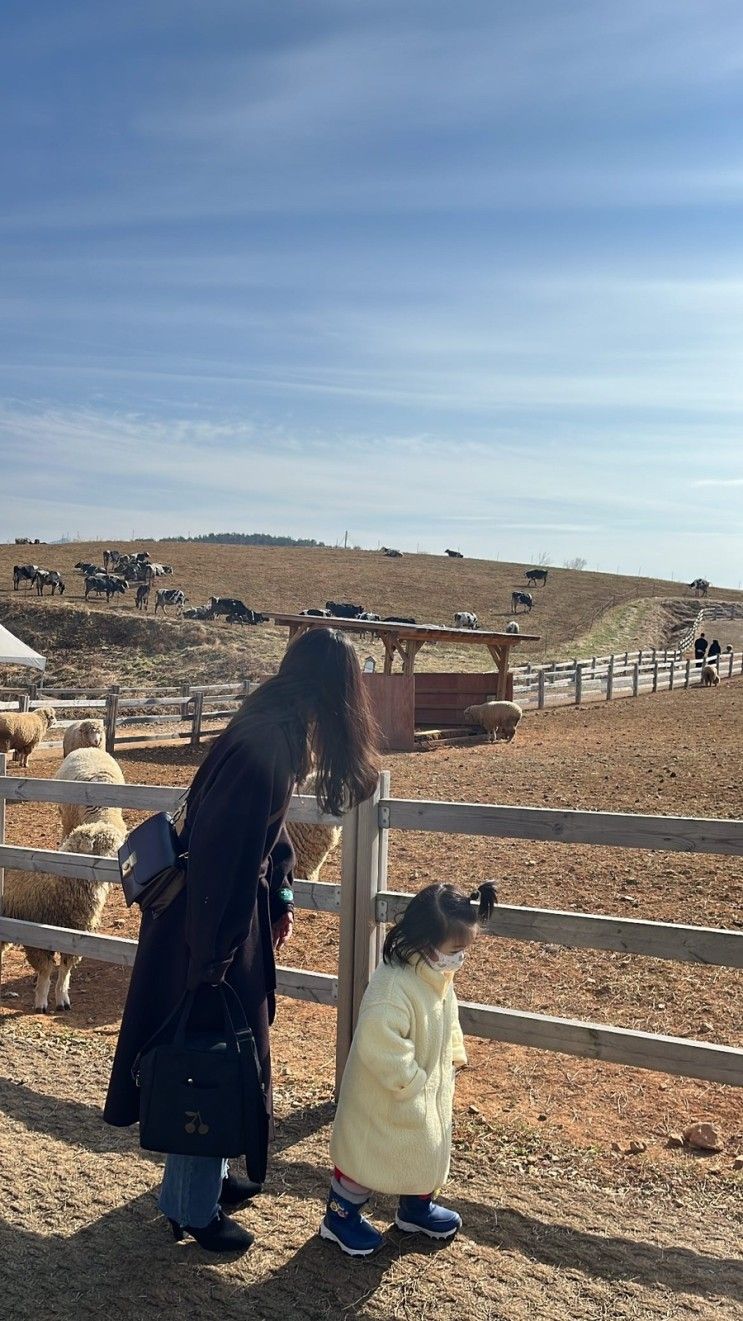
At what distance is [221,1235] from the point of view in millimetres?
3375

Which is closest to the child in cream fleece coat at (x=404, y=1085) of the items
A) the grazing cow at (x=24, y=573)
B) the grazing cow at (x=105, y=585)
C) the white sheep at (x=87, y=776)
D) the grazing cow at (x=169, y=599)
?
the white sheep at (x=87, y=776)

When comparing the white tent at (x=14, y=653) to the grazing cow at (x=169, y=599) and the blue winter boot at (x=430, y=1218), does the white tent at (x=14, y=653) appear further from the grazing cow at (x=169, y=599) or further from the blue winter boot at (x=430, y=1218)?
the grazing cow at (x=169, y=599)

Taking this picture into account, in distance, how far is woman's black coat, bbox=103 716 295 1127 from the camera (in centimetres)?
303

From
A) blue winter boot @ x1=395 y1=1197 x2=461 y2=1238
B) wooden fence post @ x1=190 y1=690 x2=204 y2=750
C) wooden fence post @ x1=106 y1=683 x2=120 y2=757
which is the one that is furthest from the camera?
wooden fence post @ x1=190 y1=690 x2=204 y2=750

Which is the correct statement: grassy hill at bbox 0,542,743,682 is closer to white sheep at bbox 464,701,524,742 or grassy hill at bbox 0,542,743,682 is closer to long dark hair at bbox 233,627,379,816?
white sheep at bbox 464,701,524,742

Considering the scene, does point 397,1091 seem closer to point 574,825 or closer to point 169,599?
point 574,825

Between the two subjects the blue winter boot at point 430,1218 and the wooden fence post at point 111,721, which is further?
the wooden fence post at point 111,721

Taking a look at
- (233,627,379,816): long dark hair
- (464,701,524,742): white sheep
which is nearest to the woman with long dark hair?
(233,627,379,816): long dark hair

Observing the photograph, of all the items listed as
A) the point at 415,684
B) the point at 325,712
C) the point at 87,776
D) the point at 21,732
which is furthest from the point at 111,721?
the point at 325,712

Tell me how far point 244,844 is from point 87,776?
→ 21.0 ft

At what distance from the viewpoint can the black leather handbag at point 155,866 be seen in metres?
3.16

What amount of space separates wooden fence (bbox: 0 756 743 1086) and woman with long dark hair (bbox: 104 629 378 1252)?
92 cm

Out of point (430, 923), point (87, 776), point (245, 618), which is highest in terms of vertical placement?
point (245, 618)

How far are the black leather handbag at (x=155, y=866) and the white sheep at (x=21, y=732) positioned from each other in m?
14.9
